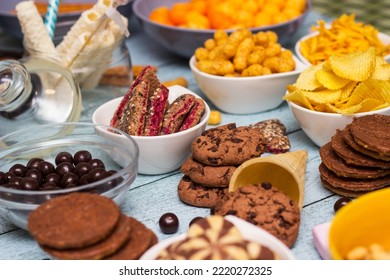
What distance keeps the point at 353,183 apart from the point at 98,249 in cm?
49

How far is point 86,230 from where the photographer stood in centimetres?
87

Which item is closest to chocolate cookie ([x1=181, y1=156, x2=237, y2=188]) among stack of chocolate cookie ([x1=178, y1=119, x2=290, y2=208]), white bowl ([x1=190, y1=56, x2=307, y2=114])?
stack of chocolate cookie ([x1=178, y1=119, x2=290, y2=208])

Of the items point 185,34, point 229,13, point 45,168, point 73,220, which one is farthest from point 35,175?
point 229,13

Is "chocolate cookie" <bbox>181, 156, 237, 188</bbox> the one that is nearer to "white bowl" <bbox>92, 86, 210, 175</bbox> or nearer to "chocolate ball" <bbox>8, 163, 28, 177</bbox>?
"white bowl" <bbox>92, 86, 210, 175</bbox>

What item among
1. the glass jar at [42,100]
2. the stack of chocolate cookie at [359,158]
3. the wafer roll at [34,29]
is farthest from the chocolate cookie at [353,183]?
the wafer roll at [34,29]

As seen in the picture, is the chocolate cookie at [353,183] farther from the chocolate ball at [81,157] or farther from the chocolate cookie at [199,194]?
the chocolate ball at [81,157]

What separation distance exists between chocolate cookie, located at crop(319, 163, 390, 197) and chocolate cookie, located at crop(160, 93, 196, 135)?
29 centimetres

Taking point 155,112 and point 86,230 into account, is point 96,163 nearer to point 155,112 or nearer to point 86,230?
point 155,112

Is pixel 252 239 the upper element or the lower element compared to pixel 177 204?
upper

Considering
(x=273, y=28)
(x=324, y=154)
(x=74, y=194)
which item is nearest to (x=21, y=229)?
(x=74, y=194)

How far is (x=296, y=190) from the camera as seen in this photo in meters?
1.09

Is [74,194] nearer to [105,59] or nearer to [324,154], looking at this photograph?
[324,154]

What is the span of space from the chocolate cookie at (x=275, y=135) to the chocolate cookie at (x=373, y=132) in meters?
0.20

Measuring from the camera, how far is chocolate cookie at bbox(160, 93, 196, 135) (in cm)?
120
